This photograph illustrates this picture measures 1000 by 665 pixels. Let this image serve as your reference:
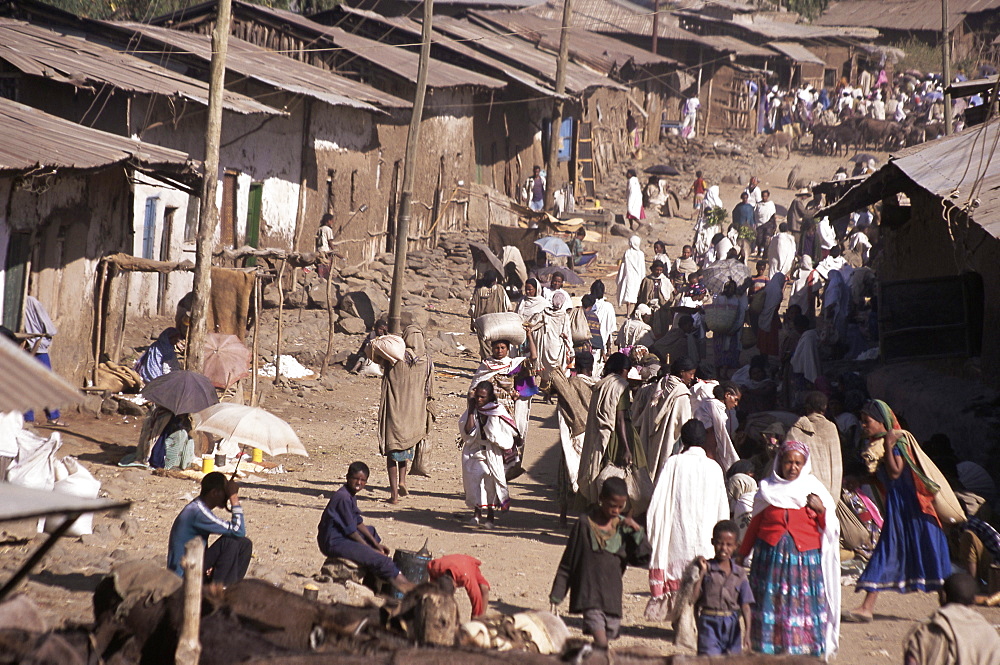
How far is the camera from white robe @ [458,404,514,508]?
9.25 metres

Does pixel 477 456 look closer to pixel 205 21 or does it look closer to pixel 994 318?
pixel 994 318

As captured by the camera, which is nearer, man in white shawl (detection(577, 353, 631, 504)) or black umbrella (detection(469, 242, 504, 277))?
man in white shawl (detection(577, 353, 631, 504))

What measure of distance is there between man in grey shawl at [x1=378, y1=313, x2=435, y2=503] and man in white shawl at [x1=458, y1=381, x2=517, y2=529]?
85cm

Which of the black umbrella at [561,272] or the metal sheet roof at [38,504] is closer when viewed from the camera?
the metal sheet roof at [38,504]

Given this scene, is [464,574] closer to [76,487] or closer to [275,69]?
[76,487]

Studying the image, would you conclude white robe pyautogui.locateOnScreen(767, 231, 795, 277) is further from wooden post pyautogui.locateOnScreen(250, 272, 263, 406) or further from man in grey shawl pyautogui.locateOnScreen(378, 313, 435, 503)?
man in grey shawl pyautogui.locateOnScreen(378, 313, 435, 503)

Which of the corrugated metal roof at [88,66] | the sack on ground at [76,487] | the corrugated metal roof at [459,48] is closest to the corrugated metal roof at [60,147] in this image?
the corrugated metal roof at [88,66]

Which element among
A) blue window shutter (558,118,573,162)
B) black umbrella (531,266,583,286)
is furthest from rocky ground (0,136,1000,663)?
blue window shutter (558,118,573,162)

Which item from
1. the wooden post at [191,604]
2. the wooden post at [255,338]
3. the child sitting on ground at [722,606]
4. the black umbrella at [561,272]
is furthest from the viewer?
the black umbrella at [561,272]

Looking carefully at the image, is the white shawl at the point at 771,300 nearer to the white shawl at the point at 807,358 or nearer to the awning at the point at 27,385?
the white shawl at the point at 807,358

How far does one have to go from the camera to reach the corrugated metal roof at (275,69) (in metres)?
18.4

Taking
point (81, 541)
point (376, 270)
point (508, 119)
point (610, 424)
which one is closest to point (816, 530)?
point (610, 424)

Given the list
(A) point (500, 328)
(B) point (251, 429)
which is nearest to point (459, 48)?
(A) point (500, 328)

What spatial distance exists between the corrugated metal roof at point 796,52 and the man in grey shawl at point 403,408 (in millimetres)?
32999
